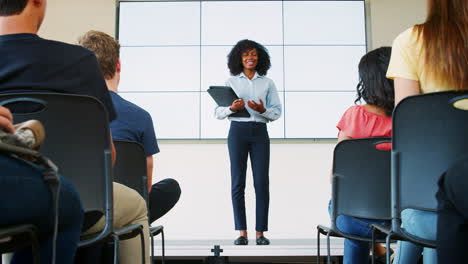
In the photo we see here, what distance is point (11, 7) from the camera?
1.24 metres

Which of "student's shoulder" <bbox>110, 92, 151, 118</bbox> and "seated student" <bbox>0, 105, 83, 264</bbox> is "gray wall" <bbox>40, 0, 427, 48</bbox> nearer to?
"student's shoulder" <bbox>110, 92, 151, 118</bbox>

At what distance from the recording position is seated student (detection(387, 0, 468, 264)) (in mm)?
1348

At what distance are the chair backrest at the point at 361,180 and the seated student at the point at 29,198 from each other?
1247 mm

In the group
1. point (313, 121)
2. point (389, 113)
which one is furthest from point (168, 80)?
point (389, 113)

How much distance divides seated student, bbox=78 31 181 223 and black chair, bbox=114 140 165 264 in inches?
9.6

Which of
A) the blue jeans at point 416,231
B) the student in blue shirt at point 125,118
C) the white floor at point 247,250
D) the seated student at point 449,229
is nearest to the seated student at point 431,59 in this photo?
the blue jeans at point 416,231

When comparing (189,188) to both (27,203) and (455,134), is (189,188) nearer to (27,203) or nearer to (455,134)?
(455,134)

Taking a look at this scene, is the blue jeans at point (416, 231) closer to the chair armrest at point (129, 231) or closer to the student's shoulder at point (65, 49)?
the chair armrest at point (129, 231)

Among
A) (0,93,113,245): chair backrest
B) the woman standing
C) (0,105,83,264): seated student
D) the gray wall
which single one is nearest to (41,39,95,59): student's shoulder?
(0,93,113,245): chair backrest

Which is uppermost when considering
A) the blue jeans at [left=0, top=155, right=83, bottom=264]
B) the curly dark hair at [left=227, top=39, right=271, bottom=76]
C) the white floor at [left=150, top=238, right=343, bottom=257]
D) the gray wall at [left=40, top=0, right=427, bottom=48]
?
the gray wall at [left=40, top=0, right=427, bottom=48]

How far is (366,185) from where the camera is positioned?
1.93 metres

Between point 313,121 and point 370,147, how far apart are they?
3.17 m

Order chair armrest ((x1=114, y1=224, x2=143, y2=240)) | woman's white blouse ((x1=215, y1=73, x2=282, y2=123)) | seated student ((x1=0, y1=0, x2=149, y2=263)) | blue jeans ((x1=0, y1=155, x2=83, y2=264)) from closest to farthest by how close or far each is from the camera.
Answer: blue jeans ((x1=0, y1=155, x2=83, y2=264)), seated student ((x1=0, y1=0, x2=149, y2=263)), chair armrest ((x1=114, y1=224, x2=143, y2=240)), woman's white blouse ((x1=215, y1=73, x2=282, y2=123))

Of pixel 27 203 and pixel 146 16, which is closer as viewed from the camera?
pixel 27 203
